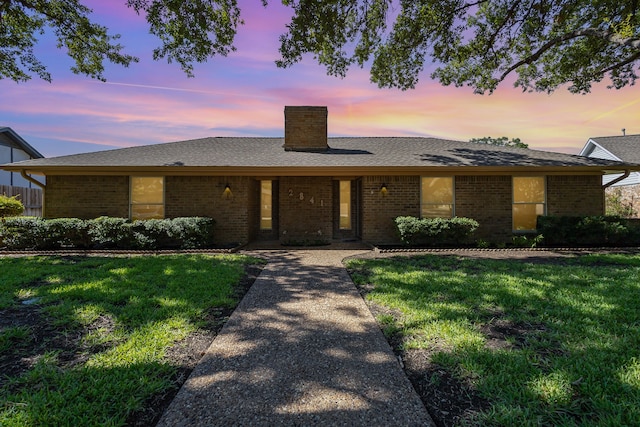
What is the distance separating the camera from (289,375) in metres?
2.65

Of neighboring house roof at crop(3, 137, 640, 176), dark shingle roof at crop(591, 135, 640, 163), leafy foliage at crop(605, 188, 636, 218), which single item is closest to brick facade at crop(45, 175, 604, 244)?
neighboring house roof at crop(3, 137, 640, 176)

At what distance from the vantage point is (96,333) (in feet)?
11.3

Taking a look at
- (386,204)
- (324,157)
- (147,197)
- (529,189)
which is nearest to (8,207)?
(147,197)

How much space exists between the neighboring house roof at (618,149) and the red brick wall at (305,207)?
823 inches

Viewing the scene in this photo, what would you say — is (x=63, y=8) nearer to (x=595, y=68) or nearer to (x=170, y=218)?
(x=170, y=218)

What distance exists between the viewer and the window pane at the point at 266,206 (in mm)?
12188

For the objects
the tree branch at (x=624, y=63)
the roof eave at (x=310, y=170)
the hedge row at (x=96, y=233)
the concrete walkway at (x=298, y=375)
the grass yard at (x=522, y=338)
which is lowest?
the concrete walkway at (x=298, y=375)

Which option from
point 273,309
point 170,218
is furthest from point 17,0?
point 273,309

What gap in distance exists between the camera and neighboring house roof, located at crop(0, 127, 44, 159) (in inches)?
898

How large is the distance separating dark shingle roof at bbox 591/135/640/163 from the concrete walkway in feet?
84.8

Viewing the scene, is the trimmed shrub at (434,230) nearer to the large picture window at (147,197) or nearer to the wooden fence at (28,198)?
the large picture window at (147,197)

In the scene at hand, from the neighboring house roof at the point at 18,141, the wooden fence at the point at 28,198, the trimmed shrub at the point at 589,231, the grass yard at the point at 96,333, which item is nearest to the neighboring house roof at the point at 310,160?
the trimmed shrub at the point at 589,231

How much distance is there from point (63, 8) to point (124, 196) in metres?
8.46

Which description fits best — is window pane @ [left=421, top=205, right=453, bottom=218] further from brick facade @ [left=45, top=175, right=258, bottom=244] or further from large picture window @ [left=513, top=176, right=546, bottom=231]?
brick facade @ [left=45, top=175, right=258, bottom=244]
